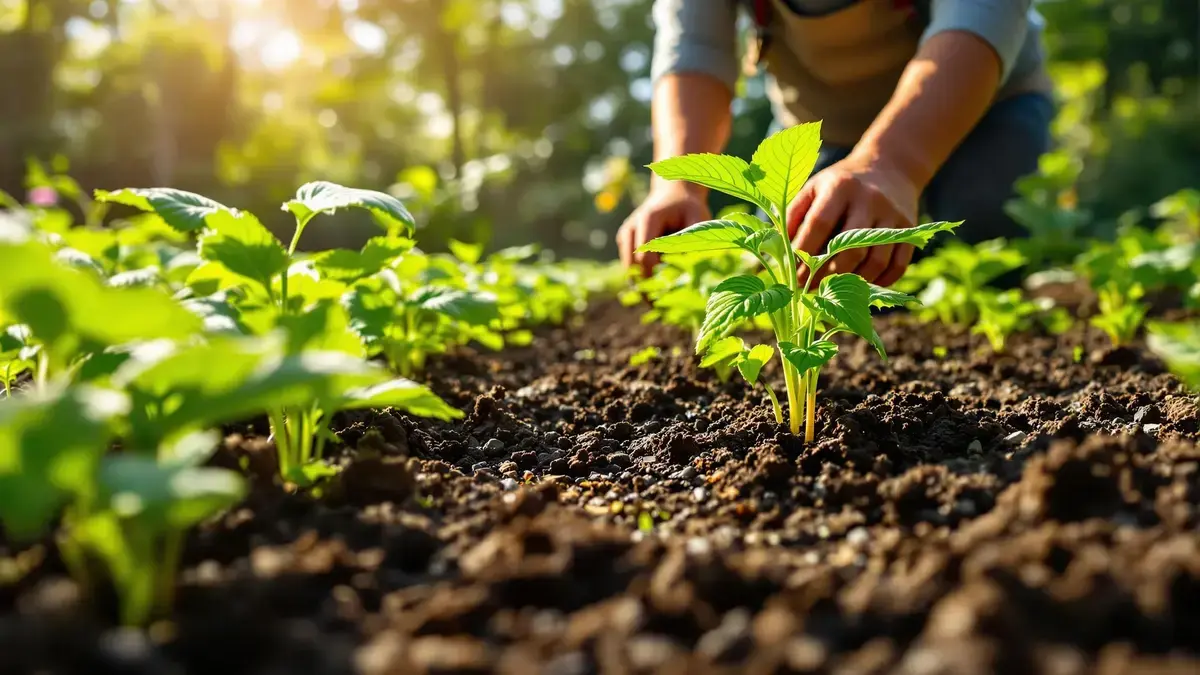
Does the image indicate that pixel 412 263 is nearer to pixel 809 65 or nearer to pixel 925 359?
pixel 925 359

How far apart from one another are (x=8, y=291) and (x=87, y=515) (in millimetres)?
283

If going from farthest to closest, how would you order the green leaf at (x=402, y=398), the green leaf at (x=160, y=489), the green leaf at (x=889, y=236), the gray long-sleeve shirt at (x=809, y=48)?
the gray long-sleeve shirt at (x=809, y=48) < the green leaf at (x=889, y=236) < the green leaf at (x=402, y=398) < the green leaf at (x=160, y=489)

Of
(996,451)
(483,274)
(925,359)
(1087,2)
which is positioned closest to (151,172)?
(483,274)

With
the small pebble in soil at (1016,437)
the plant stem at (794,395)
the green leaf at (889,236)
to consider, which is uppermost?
the green leaf at (889,236)

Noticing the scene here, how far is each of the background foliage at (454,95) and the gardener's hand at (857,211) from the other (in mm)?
11398

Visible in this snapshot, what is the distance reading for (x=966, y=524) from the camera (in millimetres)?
1343

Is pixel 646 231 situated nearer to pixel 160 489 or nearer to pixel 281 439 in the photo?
pixel 281 439

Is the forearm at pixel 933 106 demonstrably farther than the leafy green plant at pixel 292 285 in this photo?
Yes

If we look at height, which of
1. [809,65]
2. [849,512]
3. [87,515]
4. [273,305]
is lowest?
[849,512]

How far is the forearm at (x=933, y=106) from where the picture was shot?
2246 millimetres

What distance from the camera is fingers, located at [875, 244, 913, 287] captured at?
213cm

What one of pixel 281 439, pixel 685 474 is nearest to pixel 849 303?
pixel 685 474

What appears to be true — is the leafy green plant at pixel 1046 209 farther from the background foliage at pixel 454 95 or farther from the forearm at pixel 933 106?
the background foliage at pixel 454 95

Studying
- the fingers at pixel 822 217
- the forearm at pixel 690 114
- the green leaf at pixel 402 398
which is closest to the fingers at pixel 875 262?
the fingers at pixel 822 217
